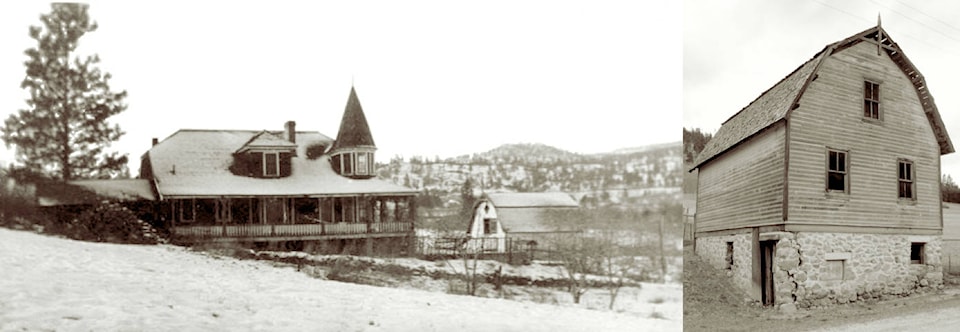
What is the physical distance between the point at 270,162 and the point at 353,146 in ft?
1.49

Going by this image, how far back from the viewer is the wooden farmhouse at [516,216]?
13.4 ft

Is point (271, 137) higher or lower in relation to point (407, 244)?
higher

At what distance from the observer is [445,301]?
→ 12.9 feet

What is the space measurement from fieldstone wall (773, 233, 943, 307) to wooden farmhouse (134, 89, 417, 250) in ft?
18.9

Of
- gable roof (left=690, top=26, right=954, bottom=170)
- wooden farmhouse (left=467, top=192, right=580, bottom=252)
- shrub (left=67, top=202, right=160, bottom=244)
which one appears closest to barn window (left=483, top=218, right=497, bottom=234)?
wooden farmhouse (left=467, top=192, right=580, bottom=252)

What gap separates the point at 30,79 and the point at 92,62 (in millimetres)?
281

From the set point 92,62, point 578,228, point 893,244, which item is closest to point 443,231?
point 578,228

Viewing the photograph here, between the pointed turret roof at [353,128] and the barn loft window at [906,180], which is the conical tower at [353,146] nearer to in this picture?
the pointed turret roof at [353,128]

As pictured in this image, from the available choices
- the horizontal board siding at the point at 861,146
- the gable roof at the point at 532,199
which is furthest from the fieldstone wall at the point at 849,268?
the gable roof at the point at 532,199

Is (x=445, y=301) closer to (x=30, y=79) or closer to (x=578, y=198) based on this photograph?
(x=578, y=198)

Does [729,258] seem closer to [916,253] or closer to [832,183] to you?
[832,183]

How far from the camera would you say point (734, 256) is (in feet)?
28.7

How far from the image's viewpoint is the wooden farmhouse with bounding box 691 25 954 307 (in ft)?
26.9

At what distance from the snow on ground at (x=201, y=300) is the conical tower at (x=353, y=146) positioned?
63 centimetres
